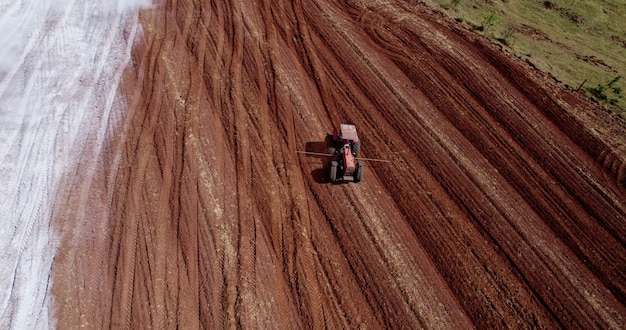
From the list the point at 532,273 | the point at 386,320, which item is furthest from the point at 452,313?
the point at 532,273

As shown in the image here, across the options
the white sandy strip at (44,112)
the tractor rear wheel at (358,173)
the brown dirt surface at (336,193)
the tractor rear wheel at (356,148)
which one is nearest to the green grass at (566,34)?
the brown dirt surface at (336,193)

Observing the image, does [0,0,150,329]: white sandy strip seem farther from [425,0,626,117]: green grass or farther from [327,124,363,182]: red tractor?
[425,0,626,117]: green grass

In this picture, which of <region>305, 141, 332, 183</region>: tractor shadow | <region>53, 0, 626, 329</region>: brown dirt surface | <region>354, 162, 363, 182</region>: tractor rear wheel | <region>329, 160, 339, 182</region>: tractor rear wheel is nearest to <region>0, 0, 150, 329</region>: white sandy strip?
<region>53, 0, 626, 329</region>: brown dirt surface

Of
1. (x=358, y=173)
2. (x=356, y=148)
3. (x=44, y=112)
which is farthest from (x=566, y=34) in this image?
(x=44, y=112)

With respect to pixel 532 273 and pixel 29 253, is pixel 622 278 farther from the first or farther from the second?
pixel 29 253

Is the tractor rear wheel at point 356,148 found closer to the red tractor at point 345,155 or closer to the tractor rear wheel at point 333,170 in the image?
the red tractor at point 345,155
